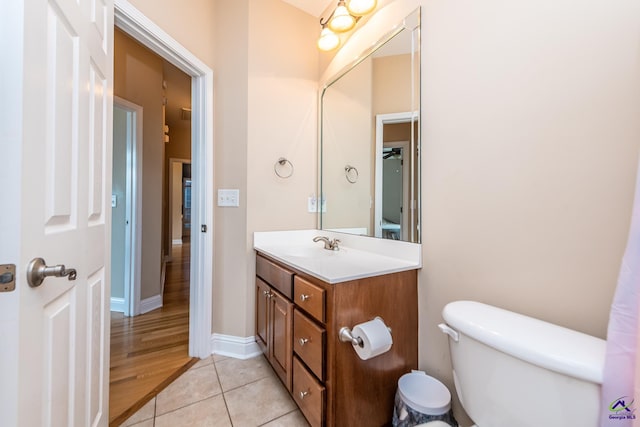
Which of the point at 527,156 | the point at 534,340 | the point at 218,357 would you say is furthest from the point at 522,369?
the point at 218,357

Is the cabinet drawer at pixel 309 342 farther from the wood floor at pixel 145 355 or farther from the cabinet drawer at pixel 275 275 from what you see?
the wood floor at pixel 145 355

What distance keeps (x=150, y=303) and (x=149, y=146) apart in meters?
1.61

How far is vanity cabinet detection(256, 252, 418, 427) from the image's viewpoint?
41.5 inches

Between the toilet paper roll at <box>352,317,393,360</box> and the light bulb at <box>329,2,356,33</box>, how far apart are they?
1833mm

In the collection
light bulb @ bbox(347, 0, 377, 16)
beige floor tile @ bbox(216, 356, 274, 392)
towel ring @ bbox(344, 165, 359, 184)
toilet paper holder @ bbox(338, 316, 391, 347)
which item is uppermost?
light bulb @ bbox(347, 0, 377, 16)

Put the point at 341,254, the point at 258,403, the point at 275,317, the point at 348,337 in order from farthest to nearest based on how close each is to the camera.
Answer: the point at 341,254
the point at 275,317
the point at 258,403
the point at 348,337

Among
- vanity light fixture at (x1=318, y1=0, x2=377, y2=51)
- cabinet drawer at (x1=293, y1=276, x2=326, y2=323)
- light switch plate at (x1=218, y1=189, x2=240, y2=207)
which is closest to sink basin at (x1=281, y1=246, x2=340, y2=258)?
cabinet drawer at (x1=293, y1=276, x2=326, y2=323)

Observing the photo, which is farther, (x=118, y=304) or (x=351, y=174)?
(x=118, y=304)

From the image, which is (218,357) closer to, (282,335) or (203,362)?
(203,362)

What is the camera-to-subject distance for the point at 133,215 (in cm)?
251

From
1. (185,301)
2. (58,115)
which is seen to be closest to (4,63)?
(58,115)

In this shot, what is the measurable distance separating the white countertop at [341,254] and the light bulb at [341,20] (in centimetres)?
140

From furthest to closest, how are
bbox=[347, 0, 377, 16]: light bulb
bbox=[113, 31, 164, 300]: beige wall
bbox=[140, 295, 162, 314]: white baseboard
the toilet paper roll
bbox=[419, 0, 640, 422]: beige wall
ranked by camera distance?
bbox=[140, 295, 162, 314]: white baseboard → bbox=[113, 31, 164, 300]: beige wall → bbox=[347, 0, 377, 16]: light bulb → the toilet paper roll → bbox=[419, 0, 640, 422]: beige wall

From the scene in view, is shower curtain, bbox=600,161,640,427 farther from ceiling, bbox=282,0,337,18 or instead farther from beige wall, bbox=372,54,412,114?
ceiling, bbox=282,0,337,18
